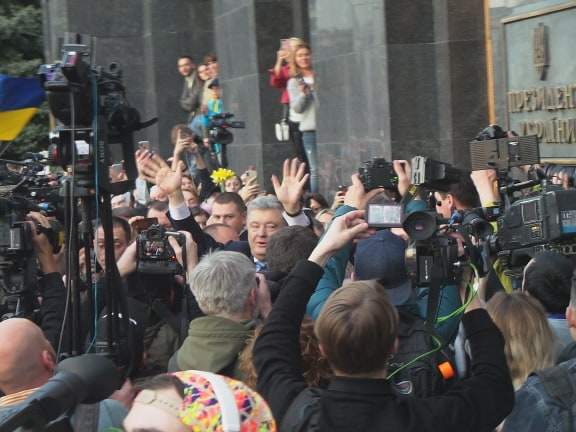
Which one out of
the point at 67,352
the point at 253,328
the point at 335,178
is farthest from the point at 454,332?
the point at 335,178

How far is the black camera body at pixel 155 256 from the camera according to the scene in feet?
18.7

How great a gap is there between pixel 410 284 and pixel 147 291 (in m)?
1.91

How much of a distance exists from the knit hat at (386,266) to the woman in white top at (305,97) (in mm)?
8151

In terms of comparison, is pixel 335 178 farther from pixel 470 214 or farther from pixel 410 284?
pixel 410 284

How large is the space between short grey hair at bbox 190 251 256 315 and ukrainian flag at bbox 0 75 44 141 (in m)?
3.23

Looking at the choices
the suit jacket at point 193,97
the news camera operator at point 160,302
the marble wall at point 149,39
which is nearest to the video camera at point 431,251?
the news camera operator at point 160,302

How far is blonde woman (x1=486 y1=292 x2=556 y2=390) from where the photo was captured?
4.39 meters

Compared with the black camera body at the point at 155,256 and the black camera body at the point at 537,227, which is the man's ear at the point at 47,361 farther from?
the black camera body at the point at 537,227

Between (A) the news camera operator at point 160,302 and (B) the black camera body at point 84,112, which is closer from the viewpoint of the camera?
(B) the black camera body at point 84,112

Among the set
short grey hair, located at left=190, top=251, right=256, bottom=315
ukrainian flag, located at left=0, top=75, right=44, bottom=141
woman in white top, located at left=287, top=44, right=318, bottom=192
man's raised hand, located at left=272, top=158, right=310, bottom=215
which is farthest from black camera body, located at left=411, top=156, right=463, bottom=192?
woman in white top, located at left=287, top=44, right=318, bottom=192

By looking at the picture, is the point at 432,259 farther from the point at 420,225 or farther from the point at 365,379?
the point at 365,379

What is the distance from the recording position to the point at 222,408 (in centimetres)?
252

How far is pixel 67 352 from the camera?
514cm

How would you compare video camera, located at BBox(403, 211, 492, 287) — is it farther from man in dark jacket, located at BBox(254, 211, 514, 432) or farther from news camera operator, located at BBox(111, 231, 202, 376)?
news camera operator, located at BBox(111, 231, 202, 376)
